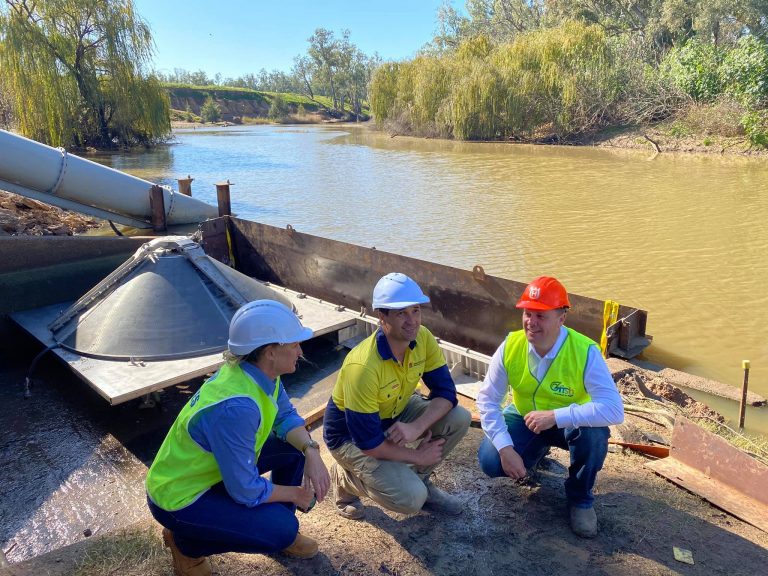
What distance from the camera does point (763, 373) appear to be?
20.6 feet

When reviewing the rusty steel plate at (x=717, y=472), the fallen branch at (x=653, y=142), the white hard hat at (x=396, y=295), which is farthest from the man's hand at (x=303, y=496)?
the fallen branch at (x=653, y=142)

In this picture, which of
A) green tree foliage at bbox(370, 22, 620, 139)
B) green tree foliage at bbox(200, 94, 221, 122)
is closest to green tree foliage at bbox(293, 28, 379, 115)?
green tree foliage at bbox(200, 94, 221, 122)

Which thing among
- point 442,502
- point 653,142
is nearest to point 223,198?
point 442,502

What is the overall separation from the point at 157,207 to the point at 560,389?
9.30m

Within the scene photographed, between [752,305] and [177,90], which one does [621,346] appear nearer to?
[752,305]

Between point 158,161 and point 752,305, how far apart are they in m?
24.8

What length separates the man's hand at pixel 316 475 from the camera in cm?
260

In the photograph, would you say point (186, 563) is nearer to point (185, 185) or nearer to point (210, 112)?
point (185, 185)

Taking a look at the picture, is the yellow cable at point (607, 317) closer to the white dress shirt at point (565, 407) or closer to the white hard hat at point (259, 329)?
the white dress shirt at point (565, 407)

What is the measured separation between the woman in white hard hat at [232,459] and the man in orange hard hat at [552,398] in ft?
3.55

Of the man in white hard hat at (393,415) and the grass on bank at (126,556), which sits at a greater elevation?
the man in white hard hat at (393,415)

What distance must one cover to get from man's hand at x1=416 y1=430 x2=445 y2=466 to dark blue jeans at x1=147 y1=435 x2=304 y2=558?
2.31 ft

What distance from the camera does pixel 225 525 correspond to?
2.29 metres

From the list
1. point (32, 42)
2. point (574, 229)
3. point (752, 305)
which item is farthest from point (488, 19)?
point (752, 305)
